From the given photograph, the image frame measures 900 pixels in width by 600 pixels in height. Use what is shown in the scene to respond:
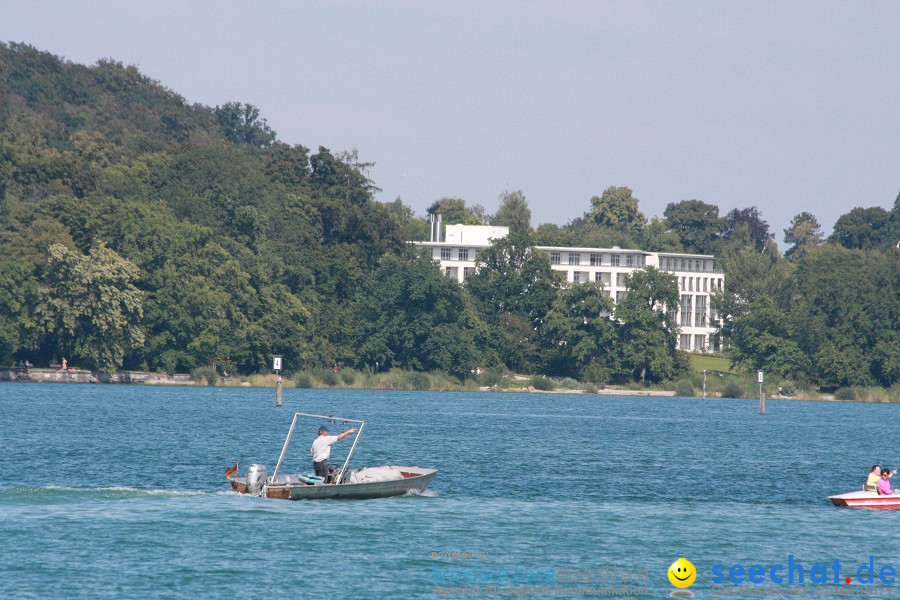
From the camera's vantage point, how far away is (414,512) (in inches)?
1826

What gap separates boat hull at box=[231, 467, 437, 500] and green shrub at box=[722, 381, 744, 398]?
120m

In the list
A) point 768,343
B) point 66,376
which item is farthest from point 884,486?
point 768,343

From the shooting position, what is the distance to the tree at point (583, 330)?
167000mm

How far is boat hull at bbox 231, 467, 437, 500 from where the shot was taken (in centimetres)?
4656

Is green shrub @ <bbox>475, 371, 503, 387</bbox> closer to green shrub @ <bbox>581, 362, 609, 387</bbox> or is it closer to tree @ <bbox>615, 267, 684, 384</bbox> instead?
green shrub @ <bbox>581, 362, 609, 387</bbox>

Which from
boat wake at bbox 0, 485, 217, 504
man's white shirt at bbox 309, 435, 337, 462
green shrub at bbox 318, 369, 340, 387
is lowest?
boat wake at bbox 0, 485, 217, 504

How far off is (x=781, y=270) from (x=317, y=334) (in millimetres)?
77575

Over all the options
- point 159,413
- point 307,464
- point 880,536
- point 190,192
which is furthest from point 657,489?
point 190,192

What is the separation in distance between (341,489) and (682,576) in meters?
15.0

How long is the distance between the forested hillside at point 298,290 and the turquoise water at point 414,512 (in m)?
47.8

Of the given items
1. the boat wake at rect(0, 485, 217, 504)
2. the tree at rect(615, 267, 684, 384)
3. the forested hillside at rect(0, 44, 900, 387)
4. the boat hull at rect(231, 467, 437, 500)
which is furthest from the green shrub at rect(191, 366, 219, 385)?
the boat hull at rect(231, 467, 437, 500)

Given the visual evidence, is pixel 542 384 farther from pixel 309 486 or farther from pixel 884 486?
pixel 309 486

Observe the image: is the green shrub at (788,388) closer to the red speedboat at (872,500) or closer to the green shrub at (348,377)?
the green shrub at (348,377)

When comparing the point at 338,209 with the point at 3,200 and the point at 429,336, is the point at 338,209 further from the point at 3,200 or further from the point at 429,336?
the point at 3,200
